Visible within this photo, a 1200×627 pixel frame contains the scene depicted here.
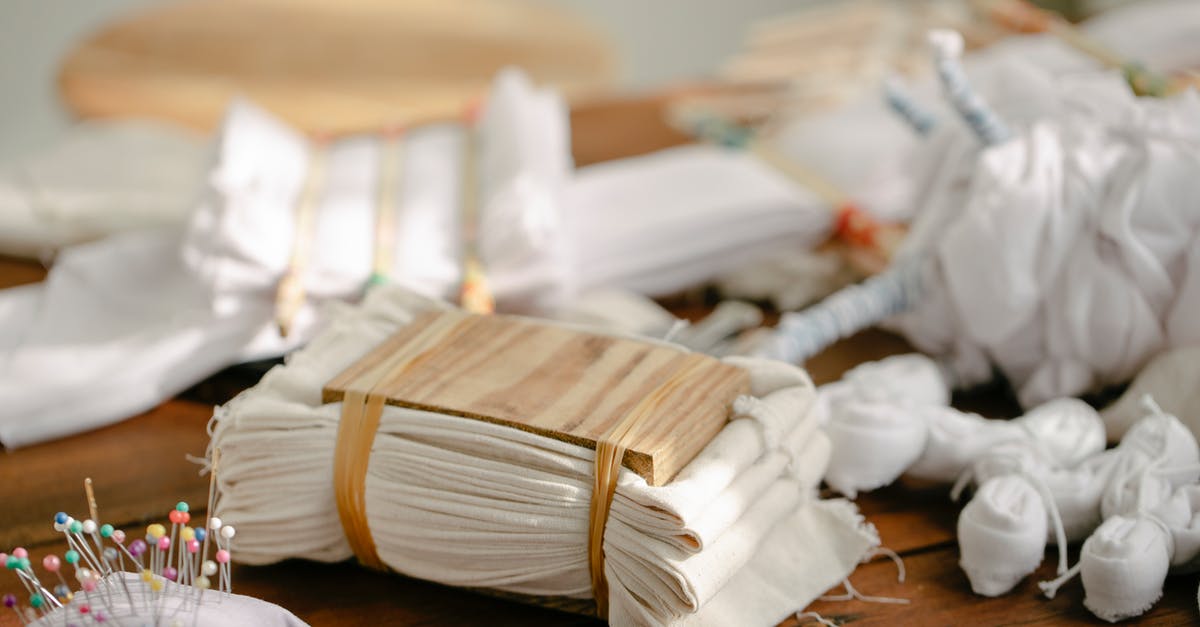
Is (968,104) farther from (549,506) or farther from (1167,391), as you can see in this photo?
(549,506)

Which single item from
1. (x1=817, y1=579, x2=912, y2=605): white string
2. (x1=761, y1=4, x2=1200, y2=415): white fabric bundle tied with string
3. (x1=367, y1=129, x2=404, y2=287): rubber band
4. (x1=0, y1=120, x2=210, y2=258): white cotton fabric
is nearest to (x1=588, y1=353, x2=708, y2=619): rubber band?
(x1=817, y1=579, x2=912, y2=605): white string

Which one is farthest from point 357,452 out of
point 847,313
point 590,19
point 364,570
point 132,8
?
point 132,8

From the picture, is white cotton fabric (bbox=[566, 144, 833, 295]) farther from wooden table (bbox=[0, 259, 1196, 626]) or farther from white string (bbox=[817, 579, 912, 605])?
white string (bbox=[817, 579, 912, 605])

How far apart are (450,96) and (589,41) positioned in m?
0.38

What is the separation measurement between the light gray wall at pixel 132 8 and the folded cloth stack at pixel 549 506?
2304 mm

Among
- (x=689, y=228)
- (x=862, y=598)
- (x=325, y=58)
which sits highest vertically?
(x=325, y=58)

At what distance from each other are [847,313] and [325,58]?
4.78ft

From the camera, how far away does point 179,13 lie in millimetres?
2322

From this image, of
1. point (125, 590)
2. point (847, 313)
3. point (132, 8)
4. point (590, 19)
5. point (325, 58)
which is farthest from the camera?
point (132, 8)

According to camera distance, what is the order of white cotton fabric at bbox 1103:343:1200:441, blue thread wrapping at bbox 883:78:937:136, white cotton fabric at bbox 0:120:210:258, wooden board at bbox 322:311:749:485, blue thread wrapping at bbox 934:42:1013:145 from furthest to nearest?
white cotton fabric at bbox 0:120:210:258, blue thread wrapping at bbox 883:78:937:136, blue thread wrapping at bbox 934:42:1013:145, white cotton fabric at bbox 1103:343:1200:441, wooden board at bbox 322:311:749:485

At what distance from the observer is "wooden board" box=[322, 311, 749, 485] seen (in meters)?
0.72

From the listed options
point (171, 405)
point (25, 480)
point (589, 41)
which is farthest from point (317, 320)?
point (589, 41)

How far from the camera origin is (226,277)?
3.38 feet

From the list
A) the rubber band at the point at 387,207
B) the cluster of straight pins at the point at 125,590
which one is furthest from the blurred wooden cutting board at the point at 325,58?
the cluster of straight pins at the point at 125,590
